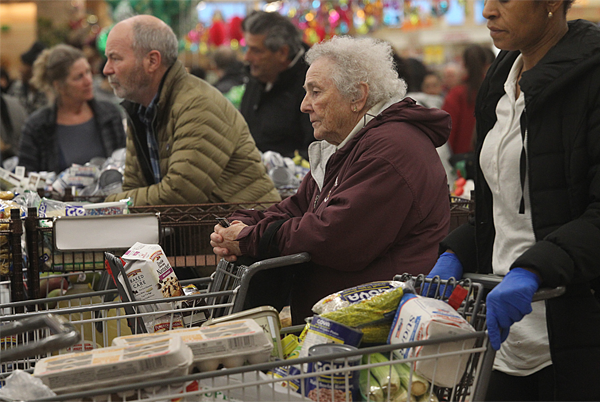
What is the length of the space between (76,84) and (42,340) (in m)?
4.91

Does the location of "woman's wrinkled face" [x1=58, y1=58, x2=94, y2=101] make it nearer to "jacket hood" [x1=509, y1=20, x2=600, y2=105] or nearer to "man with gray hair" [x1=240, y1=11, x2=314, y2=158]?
"man with gray hair" [x1=240, y1=11, x2=314, y2=158]

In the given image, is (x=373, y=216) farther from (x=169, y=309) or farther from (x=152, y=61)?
(x=152, y=61)

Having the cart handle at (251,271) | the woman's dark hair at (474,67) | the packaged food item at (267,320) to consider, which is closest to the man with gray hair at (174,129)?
the cart handle at (251,271)

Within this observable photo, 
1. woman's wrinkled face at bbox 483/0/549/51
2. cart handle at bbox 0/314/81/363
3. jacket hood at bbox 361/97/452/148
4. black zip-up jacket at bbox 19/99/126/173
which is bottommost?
cart handle at bbox 0/314/81/363

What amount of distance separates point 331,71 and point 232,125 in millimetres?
1249

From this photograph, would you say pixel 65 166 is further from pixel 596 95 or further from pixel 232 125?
pixel 596 95

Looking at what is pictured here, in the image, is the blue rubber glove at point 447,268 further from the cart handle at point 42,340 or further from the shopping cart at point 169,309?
the cart handle at point 42,340

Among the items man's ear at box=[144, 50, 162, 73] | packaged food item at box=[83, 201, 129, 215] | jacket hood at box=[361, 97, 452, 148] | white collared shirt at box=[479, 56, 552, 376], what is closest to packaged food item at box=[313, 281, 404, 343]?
white collared shirt at box=[479, 56, 552, 376]

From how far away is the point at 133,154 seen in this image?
4273 millimetres

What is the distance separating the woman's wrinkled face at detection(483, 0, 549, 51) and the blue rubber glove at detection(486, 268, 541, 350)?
707 millimetres

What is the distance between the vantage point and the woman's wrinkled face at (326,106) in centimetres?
285

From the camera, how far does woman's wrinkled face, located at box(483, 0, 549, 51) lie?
2.02 meters

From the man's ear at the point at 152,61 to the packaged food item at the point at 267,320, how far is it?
222cm

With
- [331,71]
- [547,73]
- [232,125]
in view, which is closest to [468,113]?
[232,125]
